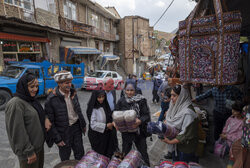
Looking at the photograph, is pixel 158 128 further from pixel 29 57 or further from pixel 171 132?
pixel 29 57

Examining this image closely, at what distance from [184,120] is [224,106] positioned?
165 centimetres

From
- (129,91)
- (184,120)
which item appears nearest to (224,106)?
(184,120)

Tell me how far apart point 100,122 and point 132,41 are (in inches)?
927

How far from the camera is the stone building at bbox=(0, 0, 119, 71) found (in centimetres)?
903

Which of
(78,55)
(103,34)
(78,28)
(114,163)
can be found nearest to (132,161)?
(114,163)

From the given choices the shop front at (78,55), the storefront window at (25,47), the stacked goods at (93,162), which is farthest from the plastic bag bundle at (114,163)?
the shop front at (78,55)

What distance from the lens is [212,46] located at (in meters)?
1.41

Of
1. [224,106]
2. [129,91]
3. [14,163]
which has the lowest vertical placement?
[14,163]

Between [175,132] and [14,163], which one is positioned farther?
[14,163]

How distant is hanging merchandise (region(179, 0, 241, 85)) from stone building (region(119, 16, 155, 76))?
22.5 metres

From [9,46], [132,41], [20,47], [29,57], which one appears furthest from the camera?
[132,41]

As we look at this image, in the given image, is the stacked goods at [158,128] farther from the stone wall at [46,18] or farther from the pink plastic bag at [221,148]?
the stone wall at [46,18]

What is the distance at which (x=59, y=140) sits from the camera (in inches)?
89.6

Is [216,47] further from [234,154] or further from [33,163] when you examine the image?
[33,163]
